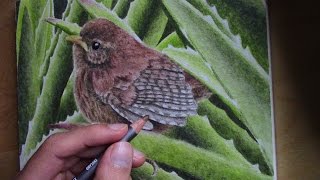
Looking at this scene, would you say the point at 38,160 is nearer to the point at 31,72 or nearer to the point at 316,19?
the point at 31,72

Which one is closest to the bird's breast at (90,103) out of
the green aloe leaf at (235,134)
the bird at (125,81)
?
the bird at (125,81)

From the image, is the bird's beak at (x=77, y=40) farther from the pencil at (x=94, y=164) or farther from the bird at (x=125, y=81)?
the pencil at (x=94, y=164)

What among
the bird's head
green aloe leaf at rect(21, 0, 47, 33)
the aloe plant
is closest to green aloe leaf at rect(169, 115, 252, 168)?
the aloe plant

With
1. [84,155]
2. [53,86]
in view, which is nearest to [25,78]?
[53,86]

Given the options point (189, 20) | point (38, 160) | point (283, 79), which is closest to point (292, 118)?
point (283, 79)

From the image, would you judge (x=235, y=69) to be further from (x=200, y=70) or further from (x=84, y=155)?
(x=84, y=155)

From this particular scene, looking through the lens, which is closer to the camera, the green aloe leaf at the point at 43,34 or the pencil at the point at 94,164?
the pencil at the point at 94,164
